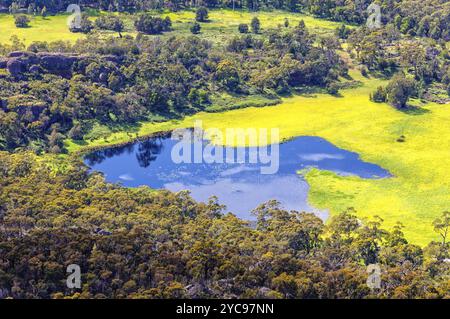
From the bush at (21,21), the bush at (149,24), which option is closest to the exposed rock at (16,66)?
the bush at (21,21)

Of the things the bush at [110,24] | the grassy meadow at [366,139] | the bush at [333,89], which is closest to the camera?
the grassy meadow at [366,139]

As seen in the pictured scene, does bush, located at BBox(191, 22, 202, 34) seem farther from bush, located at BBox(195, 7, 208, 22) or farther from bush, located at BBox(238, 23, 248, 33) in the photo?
bush, located at BBox(195, 7, 208, 22)

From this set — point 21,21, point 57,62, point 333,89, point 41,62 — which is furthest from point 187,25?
point 41,62

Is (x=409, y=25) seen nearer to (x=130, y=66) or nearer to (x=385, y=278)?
(x=130, y=66)

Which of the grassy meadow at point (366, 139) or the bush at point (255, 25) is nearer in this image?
the grassy meadow at point (366, 139)

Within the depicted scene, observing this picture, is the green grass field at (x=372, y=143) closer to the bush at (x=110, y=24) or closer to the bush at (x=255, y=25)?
the bush at (x=255, y=25)

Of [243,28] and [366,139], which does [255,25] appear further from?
[366,139]

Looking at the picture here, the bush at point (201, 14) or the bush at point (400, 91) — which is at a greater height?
the bush at point (201, 14)
